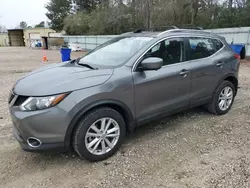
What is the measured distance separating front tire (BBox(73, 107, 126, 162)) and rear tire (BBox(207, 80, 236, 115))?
6.64ft

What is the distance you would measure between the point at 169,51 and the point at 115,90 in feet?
3.85

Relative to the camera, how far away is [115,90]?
2.64m

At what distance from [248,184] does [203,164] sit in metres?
0.51

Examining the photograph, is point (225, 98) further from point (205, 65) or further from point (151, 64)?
point (151, 64)

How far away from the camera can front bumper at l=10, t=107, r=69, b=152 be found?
7.54ft

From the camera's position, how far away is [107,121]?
2689 mm

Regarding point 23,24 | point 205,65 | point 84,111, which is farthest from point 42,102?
point 23,24

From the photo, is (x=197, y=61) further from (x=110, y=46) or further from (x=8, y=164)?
(x=8, y=164)

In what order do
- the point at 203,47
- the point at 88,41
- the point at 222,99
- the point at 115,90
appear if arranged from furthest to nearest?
the point at 88,41
the point at 222,99
the point at 203,47
the point at 115,90

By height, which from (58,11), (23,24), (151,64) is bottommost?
(151,64)

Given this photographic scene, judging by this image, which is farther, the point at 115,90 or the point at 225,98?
the point at 225,98

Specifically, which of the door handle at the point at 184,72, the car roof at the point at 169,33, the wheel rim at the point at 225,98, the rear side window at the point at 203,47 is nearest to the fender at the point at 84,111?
the door handle at the point at 184,72

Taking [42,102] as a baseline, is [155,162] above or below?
below

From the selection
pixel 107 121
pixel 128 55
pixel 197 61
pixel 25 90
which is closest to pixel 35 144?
pixel 25 90
